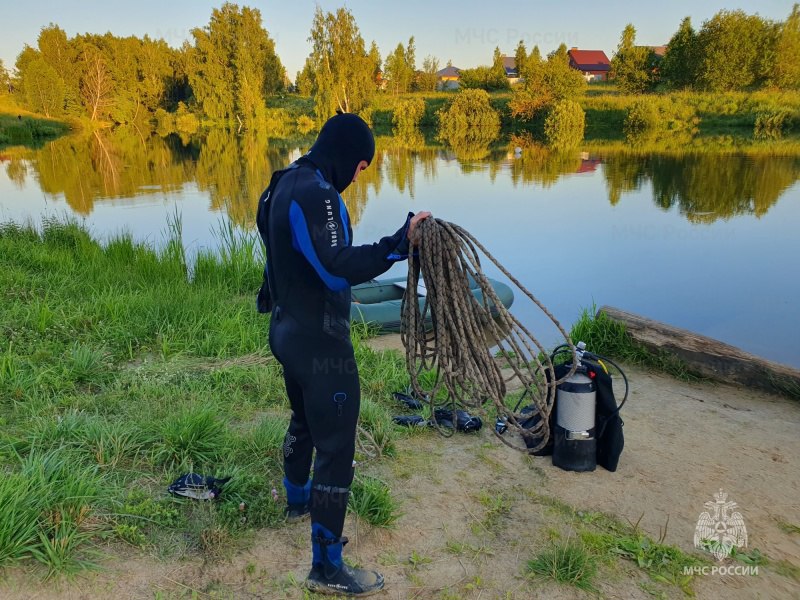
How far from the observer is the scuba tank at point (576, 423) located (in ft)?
11.2

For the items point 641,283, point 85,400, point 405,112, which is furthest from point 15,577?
point 405,112

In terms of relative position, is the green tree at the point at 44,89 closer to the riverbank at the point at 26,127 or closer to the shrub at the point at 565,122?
the riverbank at the point at 26,127

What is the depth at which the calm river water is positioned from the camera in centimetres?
948

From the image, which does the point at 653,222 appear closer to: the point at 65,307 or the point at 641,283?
the point at 641,283

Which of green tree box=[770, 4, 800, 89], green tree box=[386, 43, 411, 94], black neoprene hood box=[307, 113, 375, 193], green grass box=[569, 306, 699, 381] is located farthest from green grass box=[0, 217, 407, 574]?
green tree box=[386, 43, 411, 94]

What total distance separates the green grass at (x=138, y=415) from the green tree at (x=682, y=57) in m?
40.2

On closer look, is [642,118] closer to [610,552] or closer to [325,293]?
[610,552]

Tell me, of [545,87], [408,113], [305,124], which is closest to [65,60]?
[305,124]

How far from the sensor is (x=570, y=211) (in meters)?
15.5

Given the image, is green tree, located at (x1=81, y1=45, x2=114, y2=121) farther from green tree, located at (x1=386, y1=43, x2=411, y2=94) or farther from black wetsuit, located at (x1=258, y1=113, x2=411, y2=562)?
black wetsuit, located at (x1=258, y1=113, x2=411, y2=562)

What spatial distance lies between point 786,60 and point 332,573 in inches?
1753

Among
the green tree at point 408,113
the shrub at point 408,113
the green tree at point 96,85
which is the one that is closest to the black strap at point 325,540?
the green tree at point 408,113

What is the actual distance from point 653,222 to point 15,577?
14309 millimetres

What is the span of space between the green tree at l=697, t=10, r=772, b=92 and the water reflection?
15.7 meters
